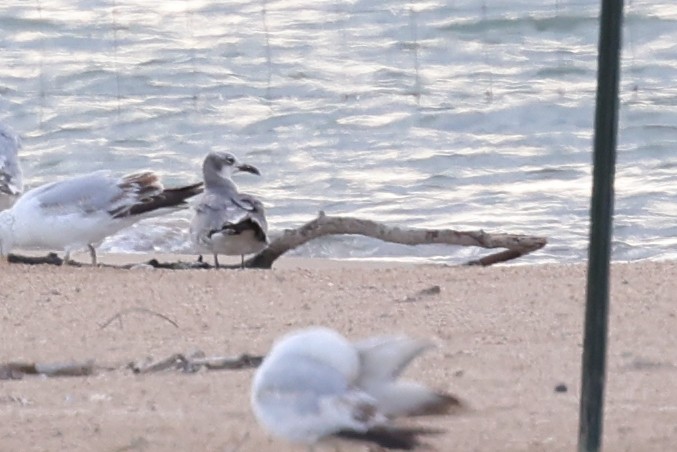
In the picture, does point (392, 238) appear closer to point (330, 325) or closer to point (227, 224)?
point (227, 224)

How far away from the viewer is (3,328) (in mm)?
6043

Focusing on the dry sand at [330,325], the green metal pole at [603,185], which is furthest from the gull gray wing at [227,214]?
the green metal pole at [603,185]

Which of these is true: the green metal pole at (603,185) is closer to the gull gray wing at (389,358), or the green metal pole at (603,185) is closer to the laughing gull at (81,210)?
the gull gray wing at (389,358)

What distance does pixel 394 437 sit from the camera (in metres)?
3.55

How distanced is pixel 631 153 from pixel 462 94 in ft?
7.54

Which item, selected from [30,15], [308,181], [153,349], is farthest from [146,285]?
[30,15]

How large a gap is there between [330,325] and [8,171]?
162 inches

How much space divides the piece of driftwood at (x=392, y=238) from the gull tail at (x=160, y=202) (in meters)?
0.29

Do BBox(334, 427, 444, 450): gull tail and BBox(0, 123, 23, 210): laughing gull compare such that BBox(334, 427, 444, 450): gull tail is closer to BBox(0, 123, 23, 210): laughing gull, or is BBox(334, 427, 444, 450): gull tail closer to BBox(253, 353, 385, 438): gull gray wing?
BBox(253, 353, 385, 438): gull gray wing

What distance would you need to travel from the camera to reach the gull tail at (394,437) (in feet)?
11.6

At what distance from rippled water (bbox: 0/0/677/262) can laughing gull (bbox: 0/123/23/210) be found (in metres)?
0.80

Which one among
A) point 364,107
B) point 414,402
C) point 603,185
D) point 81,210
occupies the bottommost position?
point 364,107

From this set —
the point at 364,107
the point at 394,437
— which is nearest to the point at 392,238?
the point at 394,437

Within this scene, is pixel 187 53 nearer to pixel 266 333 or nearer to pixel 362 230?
pixel 362 230
